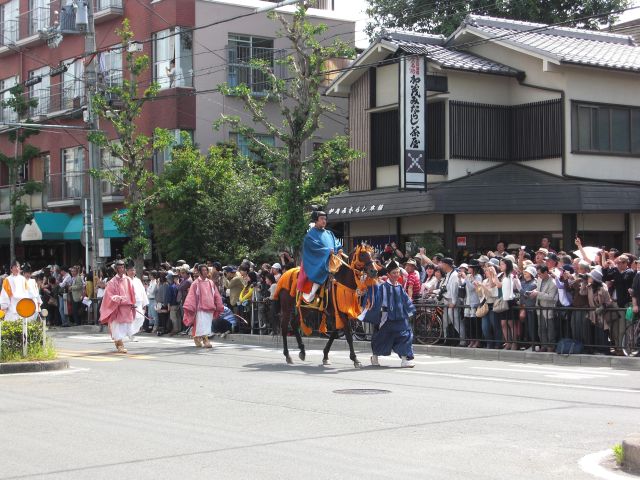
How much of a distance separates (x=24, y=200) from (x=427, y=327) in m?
32.1

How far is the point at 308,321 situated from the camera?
1772cm

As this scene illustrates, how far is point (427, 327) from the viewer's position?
70.2ft

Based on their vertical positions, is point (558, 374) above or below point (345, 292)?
below

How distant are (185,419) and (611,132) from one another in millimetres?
21883

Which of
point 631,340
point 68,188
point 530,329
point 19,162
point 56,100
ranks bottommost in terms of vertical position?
point 631,340

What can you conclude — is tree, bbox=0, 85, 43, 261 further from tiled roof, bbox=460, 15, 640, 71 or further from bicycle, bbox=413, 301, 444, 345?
bicycle, bbox=413, 301, 444, 345

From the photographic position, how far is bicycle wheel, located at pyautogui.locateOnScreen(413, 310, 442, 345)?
21.1 m

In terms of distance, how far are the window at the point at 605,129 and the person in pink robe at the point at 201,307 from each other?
12.3 m

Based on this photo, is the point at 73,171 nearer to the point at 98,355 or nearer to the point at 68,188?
the point at 68,188

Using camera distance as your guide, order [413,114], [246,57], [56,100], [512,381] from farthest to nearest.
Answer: [56,100], [246,57], [413,114], [512,381]

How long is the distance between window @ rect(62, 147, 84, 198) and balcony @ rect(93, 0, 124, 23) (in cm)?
634

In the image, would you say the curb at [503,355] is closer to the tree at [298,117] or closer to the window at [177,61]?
the tree at [298,117]

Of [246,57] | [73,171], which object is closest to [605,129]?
[246,57]

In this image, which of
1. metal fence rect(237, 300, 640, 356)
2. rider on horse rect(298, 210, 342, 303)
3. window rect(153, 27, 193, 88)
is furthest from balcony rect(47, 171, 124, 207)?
rider on horse rect(298, 210, 342, 303)
